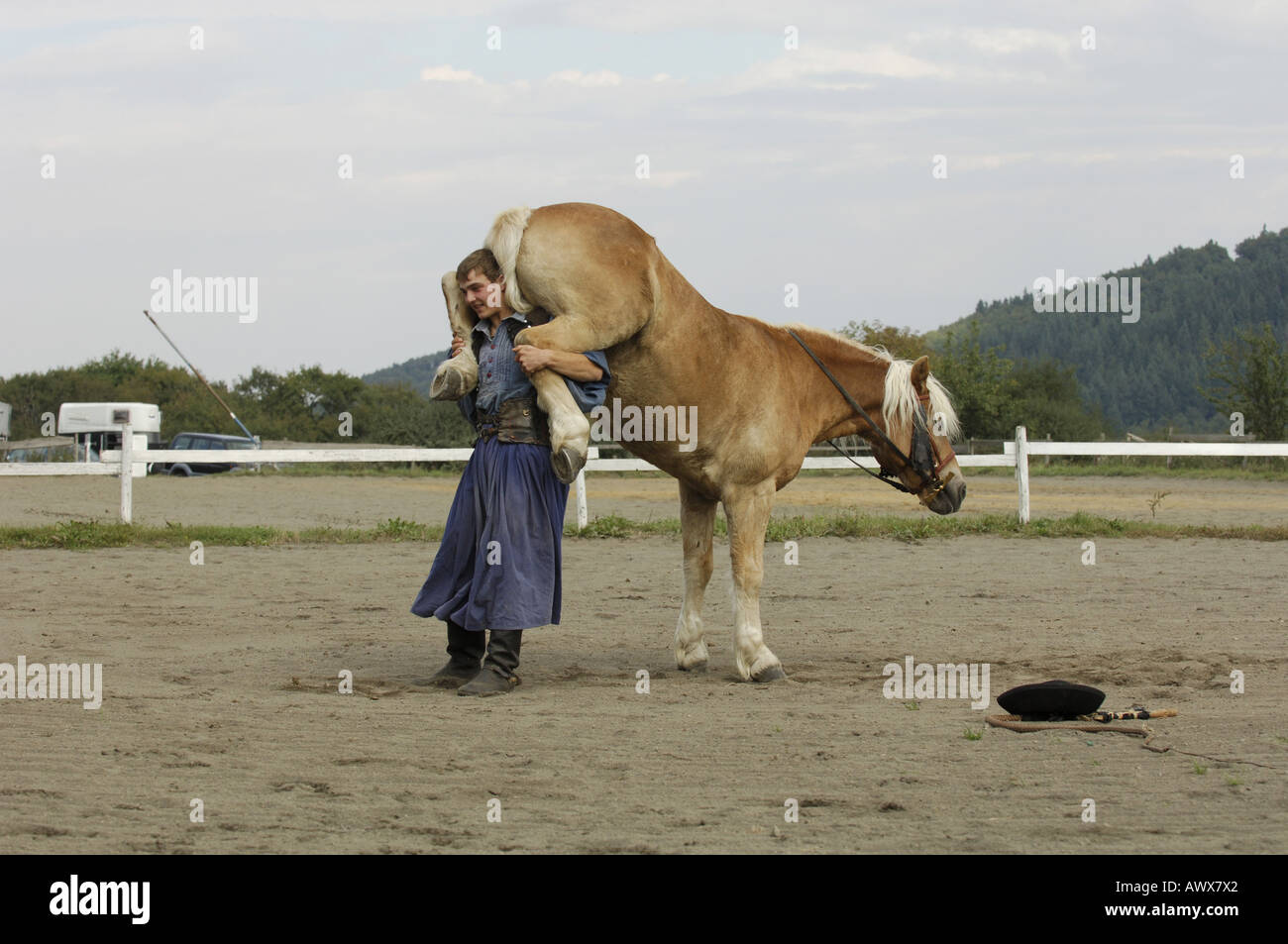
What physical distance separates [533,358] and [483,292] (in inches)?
27.9

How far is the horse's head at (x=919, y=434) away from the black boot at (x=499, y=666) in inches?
106

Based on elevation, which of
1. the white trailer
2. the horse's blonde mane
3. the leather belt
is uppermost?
the white trailer

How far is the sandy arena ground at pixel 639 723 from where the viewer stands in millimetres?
4066

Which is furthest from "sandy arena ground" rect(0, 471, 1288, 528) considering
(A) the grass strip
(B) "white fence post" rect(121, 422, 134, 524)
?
(B) "white fence post" rect(121, 422, 134, 524)

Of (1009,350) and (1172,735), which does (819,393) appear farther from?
(1009,350)

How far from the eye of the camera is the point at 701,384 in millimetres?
6496

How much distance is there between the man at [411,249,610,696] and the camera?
6348mm

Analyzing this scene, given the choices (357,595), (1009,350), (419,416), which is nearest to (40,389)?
(419,416)

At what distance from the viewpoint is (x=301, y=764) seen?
16.1 feet

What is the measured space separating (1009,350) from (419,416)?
292ft

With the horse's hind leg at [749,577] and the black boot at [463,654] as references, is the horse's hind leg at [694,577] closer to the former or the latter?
the horse's hind leg at [749,577]

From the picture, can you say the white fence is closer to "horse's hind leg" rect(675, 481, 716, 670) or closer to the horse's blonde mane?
the horse's blonde mane

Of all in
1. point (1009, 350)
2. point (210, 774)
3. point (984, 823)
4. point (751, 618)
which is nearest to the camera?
point (984, 823)

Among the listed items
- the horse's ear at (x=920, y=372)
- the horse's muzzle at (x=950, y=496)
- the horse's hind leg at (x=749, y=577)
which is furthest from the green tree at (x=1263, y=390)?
the horse's hind leg at (x=749, y=577)
